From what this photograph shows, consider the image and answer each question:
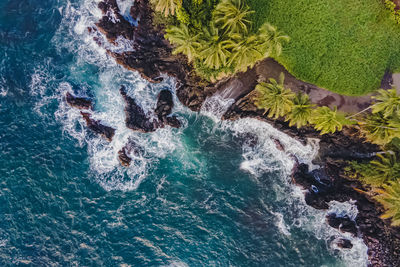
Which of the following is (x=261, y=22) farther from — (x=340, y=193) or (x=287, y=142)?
(x=340, y=193)

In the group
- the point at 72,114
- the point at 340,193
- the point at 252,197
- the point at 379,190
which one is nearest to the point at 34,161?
the point at 72,114

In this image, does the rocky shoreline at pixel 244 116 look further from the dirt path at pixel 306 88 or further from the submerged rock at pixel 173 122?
the dirt path at pixel 306 88

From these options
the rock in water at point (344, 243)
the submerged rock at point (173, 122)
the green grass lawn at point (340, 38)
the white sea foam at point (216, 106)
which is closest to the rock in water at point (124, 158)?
the submerged rock at point (173, 122)

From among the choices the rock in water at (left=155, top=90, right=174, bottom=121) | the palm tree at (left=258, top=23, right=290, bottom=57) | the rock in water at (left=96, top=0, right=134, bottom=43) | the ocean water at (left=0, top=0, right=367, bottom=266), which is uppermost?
the palm tree at (left=258, top=23, right=290, bottom=57)

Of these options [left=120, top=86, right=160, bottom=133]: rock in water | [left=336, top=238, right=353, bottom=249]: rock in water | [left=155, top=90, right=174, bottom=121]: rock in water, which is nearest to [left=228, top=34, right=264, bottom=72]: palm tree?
[left=155, top=90, right=174, bottom=121]: rock in water

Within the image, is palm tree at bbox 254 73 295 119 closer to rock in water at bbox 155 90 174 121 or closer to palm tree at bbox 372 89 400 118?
palm tree at bbox 372 89 400 118

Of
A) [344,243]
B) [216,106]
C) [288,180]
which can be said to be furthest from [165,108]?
[344,243]
